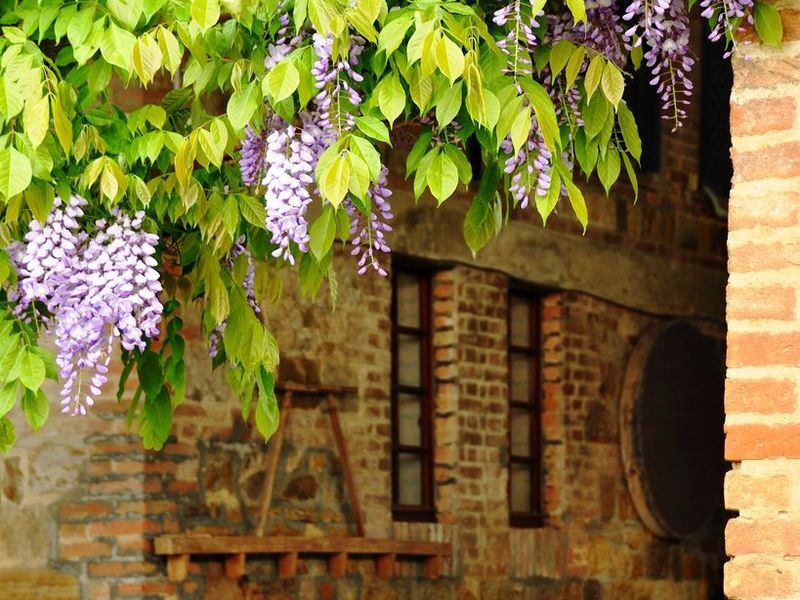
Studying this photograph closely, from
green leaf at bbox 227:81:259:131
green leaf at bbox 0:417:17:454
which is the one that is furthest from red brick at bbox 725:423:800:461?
green leaf at bbox 0:417:17:454

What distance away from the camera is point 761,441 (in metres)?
4.10

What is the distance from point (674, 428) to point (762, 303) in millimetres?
7748

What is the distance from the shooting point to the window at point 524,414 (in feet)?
36.0

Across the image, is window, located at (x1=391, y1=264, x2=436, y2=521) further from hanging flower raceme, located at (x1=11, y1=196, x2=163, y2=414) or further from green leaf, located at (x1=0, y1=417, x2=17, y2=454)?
hanging flower raceme, located at (x1=11, y1=196, x2=163, y2=414)

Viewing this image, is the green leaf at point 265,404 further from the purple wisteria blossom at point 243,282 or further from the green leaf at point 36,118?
the green leaf at point 36,118

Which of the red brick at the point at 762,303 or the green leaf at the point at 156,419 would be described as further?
the green leaf at the point at 156,419

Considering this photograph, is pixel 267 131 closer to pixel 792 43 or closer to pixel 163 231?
pixel 163 231

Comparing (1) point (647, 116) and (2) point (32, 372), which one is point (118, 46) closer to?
(2) point (32, 372)

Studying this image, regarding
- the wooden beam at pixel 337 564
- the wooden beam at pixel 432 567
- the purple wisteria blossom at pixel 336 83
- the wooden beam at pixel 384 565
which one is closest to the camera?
the purple wisteria blossom at pixel 336 83

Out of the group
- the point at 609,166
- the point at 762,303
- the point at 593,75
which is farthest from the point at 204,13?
the point at 762,303

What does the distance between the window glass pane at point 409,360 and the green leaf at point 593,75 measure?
573 centimetres

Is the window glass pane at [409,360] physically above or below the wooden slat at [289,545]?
above

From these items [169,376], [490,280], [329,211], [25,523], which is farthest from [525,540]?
[329,211]

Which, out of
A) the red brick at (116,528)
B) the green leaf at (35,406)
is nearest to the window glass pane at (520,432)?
the red brick at (116,528)
